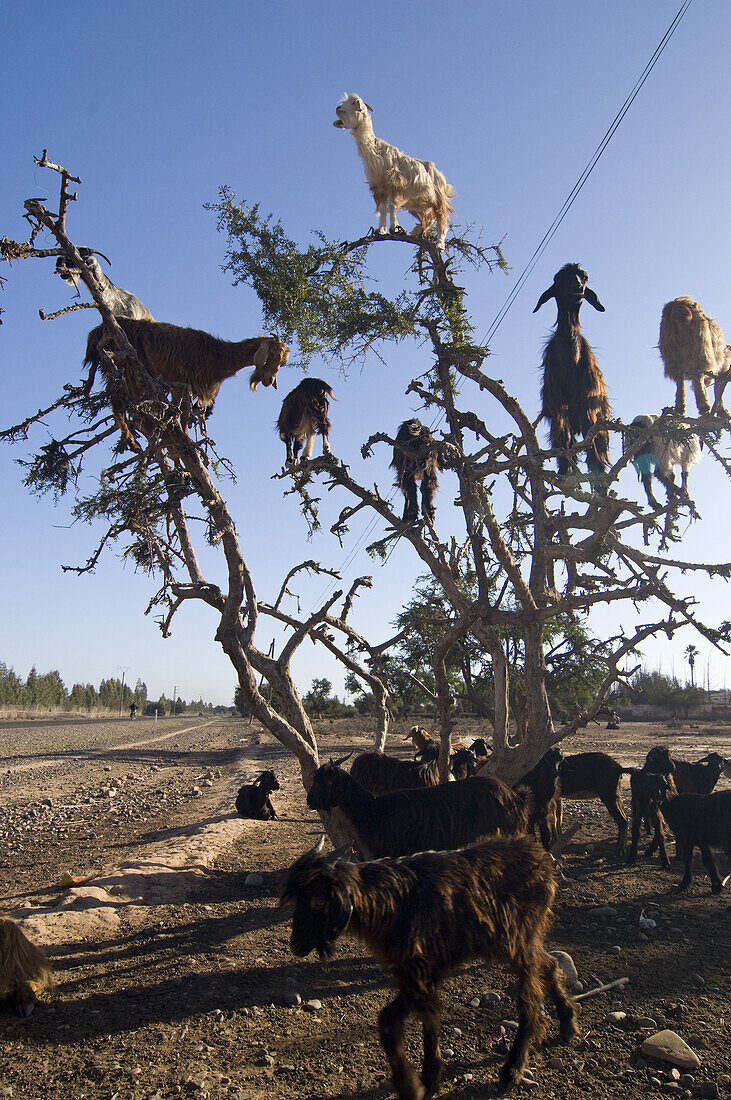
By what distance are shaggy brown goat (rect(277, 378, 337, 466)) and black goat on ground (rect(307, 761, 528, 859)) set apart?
10.8 ft

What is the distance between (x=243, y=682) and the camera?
680 cm

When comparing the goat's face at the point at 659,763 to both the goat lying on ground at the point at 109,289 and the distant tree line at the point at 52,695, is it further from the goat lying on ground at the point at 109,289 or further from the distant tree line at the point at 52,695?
the distant tree line at the point at 52,695

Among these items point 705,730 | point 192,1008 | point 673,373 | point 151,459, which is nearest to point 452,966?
point 192,1008

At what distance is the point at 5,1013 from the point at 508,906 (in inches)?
122

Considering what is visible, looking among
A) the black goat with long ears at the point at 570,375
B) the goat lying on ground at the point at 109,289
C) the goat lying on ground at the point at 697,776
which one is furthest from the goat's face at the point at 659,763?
the goat lying on ground at the point at 109,289

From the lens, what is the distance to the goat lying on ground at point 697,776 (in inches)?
371

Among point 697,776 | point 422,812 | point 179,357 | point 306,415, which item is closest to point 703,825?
point 697,776

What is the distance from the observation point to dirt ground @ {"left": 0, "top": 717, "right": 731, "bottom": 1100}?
138 inches

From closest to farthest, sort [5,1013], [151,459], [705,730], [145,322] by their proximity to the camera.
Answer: [5,1013], [145,322], [151,459], [705,730]

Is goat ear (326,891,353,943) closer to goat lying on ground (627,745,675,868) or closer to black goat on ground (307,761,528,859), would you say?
black goat on ground (307,761,528,859)

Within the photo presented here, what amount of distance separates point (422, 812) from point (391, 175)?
5934mm

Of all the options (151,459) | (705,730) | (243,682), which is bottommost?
(705,730)

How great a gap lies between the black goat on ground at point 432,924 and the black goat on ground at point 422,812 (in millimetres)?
1884

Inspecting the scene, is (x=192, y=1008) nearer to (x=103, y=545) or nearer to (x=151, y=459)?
(x=103, y=545)
